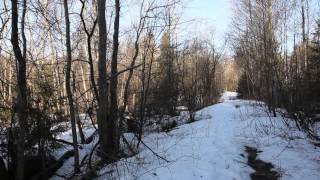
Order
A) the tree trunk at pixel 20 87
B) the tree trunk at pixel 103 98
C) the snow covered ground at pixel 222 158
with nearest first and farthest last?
the snow covered ground at pixel 222 158 → the tree trunk at pixel 20 87 → the tree trunk at pixel 103 98

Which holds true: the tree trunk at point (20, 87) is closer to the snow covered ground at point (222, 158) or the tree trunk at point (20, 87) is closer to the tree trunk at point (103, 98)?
the snow covered ground at point (222, 158)

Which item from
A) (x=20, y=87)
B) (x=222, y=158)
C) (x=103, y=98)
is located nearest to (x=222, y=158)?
(x=222, y=158)

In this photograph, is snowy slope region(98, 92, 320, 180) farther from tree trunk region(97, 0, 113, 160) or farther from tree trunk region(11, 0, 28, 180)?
tree trunk region(11, 0, 28, 180)

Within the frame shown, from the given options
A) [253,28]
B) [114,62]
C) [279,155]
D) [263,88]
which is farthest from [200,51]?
[279,155]

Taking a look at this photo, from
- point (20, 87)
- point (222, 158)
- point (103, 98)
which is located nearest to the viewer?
point (20, 87)

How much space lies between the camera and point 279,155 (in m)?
9.33

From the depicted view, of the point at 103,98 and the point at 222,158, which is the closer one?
the point at 222,158

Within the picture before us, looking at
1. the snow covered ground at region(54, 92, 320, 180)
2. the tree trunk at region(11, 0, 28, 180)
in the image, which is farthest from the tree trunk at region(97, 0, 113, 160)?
the tree trunk at region(11, 0, 28, 180)

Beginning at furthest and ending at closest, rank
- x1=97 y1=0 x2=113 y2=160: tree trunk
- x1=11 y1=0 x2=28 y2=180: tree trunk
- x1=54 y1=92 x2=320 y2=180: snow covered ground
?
x1=97 y1=0 x2=113 y2=160: tree trunk → x1=11 y1=0 x2=28 y2=180: tree trunk → x1=54 y1=92 x2=320 y2=180: snow covered ground

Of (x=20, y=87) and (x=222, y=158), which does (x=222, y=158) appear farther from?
(x=20, y=87)

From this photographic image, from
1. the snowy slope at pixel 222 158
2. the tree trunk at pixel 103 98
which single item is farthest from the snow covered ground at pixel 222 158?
the tree trunk at pixel 103 98

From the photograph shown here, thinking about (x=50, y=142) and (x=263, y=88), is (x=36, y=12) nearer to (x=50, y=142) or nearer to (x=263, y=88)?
(x=50, y=142)

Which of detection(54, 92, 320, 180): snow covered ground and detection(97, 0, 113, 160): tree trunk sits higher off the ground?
detection(97, 0, 113, 160): tree trunk

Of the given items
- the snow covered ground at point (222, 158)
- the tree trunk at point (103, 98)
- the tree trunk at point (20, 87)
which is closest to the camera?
the snow covered ground at point (222, 158)
